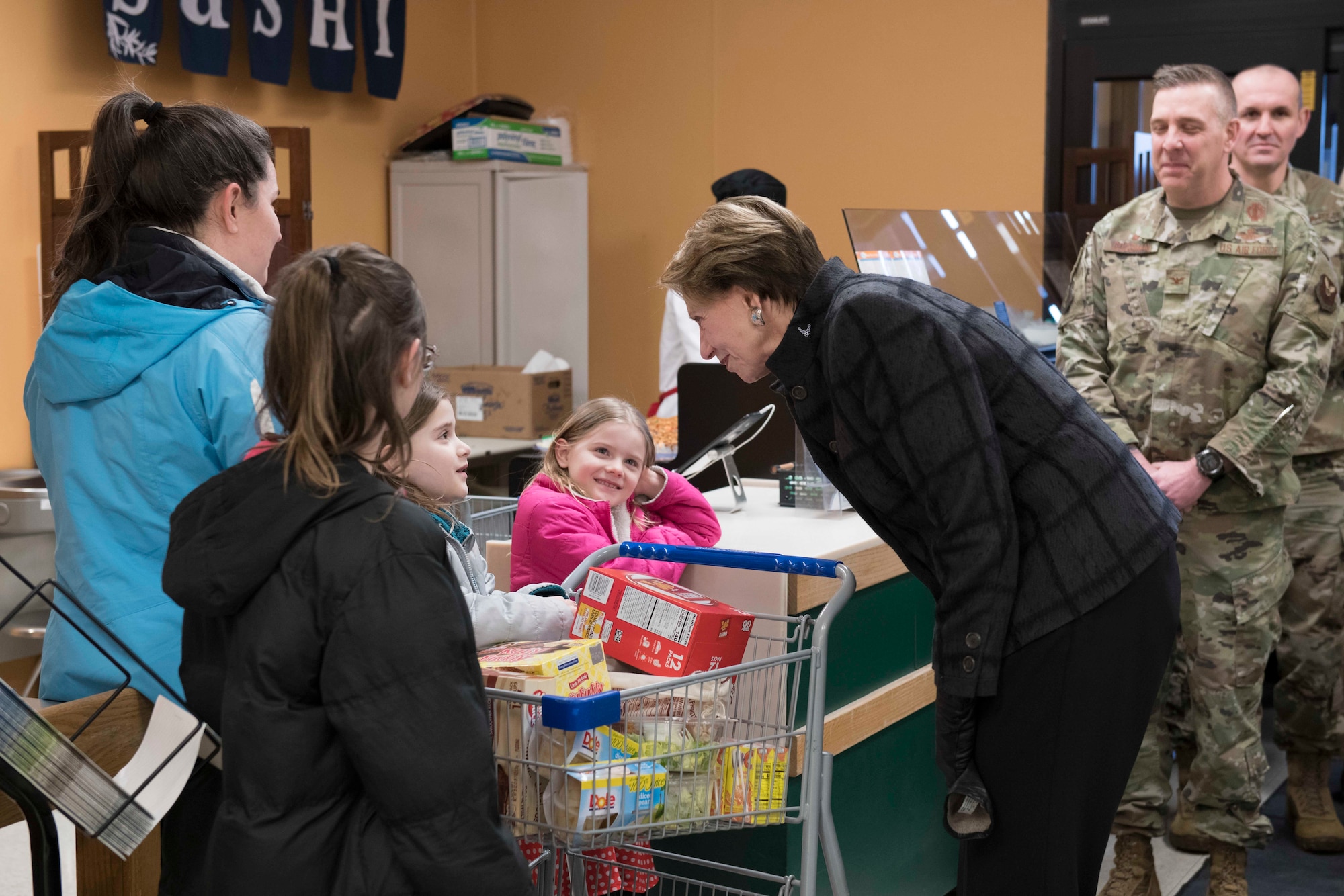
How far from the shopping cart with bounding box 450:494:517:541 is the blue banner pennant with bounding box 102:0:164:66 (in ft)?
8.82

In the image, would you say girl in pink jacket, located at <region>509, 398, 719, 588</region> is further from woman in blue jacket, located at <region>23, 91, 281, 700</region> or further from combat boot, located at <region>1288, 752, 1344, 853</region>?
combat boot, located at <region>1288, 752, 1344, 853</region>

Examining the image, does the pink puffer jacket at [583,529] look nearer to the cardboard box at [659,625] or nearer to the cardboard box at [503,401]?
the cardboard box at [659,625]

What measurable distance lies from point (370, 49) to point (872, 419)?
16.8 ft

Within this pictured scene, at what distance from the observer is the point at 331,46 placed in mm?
5953

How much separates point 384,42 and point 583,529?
4.45m

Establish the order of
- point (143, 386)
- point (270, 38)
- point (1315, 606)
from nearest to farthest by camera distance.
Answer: point (143, 386), point (1315, 606), point (270, 38)

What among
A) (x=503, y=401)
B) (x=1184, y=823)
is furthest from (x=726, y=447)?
(x=503, y=401)

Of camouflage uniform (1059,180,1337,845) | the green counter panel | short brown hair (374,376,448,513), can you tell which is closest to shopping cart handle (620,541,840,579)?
short brown hair (374,376,448,513)

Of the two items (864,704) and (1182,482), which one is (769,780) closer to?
(864,704)

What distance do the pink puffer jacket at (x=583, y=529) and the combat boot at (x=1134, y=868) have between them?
1316 millimetres

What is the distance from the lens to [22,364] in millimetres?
4910

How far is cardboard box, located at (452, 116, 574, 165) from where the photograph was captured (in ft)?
20.4

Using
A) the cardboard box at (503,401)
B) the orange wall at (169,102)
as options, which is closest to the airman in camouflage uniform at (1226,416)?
the cardboard box at (503,401)

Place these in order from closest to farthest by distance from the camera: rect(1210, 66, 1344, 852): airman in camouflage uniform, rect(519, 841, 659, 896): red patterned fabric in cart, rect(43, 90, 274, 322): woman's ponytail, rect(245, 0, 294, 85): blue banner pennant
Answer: rect(43, 90, 274, 322): woman's ponytail → rect(519, 841, 659, 896): red patterned fabric in cart → rect(1210, 66, 1344, 852): airman in camouflage uniform → rect(245, 0, 294, 85): blue banner pennant
